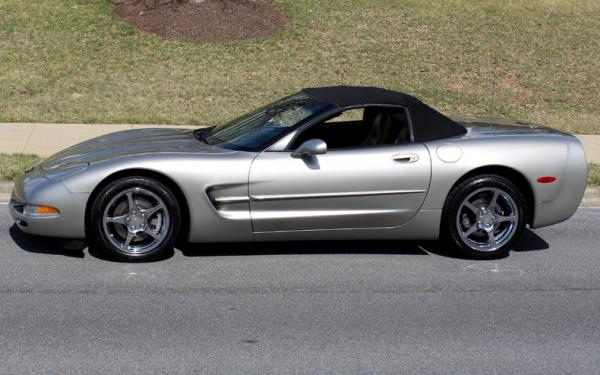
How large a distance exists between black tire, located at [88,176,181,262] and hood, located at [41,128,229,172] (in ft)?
1.13

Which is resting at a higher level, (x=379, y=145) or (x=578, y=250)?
(x=379, y=145)

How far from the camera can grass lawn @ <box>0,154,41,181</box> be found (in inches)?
368

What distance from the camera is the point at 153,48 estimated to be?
51.5 feet

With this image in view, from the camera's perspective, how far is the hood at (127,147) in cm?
715

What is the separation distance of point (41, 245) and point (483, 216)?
12.2 feet

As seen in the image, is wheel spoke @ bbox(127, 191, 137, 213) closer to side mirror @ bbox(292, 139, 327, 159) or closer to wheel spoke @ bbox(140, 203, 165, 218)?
wheel spoke @ bbox(140, 203, 165, 218)

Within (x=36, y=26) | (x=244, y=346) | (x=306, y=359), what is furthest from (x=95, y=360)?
(x=36, y=26)

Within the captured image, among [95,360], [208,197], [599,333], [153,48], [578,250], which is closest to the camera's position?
[95,360]

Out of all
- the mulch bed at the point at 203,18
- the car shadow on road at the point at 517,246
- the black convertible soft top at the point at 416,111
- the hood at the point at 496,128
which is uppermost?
the mulch bed at the point at 203,18

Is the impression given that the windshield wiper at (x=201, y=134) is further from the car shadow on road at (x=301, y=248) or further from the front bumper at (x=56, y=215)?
the front bumper at (x=56, y=215)

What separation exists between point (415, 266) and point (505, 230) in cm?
86

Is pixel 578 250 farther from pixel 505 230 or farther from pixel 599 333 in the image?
pixel 599 333

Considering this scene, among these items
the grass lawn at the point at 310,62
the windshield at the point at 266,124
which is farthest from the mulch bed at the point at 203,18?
the windshield at the point at 266,124

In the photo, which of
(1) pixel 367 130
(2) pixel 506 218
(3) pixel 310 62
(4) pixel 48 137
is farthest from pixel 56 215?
(3) pixel 310 62
